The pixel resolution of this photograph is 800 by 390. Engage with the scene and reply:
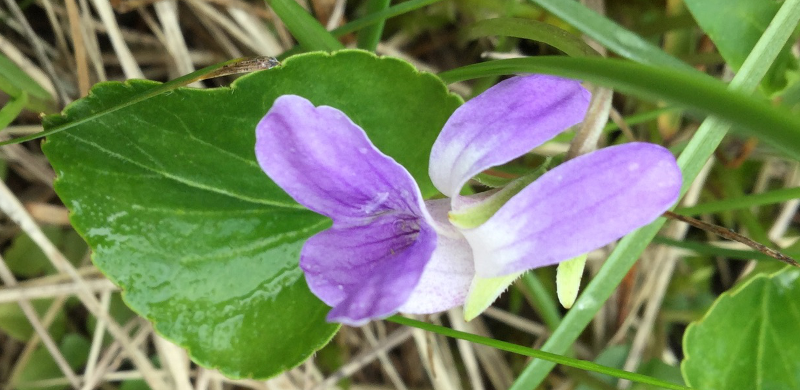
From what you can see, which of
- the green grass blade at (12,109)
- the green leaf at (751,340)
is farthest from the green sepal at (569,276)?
the green grass blade at (12,109)

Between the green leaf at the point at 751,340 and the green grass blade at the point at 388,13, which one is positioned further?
the green leaf at the point at 751,340

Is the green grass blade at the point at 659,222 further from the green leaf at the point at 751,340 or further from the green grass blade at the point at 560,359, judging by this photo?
the green leaf at the point at 751,340

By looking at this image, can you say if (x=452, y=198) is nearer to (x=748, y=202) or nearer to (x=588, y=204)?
(x=588, y=204)

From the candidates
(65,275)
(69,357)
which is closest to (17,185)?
(65,275)

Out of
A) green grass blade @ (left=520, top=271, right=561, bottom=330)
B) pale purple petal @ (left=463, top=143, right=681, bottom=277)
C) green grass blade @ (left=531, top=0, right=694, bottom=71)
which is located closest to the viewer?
pale purple petal @ (left=463, top=143, right=681, bottom=277)

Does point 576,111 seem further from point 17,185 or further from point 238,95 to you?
point 17,185

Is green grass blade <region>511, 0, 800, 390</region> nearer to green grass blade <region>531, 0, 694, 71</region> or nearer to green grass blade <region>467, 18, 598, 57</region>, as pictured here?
green grass blade <region>531, 0, 694, 71</region>

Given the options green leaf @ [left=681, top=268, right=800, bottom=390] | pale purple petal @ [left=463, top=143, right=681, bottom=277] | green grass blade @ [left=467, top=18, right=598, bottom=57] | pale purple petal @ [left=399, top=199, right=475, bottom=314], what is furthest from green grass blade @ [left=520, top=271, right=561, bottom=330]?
pale purple petal @ [left=463, top=143, right=681, bottom=277]
